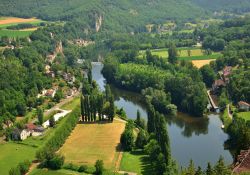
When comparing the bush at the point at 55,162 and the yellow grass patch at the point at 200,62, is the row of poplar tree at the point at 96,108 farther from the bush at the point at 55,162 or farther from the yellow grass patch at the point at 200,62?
the yellow grass patch at the point at 200,62

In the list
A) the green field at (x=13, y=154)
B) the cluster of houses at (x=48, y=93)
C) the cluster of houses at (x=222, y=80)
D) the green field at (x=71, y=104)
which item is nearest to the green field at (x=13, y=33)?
the cluster of houses at (x=48, y=93)

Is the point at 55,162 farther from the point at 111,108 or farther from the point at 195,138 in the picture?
the point at 195,138

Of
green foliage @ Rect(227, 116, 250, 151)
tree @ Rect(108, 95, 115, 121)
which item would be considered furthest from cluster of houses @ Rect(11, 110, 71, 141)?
green foliage @ Rect(227, 116, 250, 151)

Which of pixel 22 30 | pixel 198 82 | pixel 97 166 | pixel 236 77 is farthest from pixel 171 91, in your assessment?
pixel 22 30

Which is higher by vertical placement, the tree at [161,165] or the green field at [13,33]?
the green field at [13,33]

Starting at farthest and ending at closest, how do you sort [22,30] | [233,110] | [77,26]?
[77,26], [22,30], [233,110]

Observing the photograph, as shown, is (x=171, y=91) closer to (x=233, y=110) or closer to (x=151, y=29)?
(x=233, y=110)

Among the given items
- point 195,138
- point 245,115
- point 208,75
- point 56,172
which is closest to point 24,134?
point 56,172
